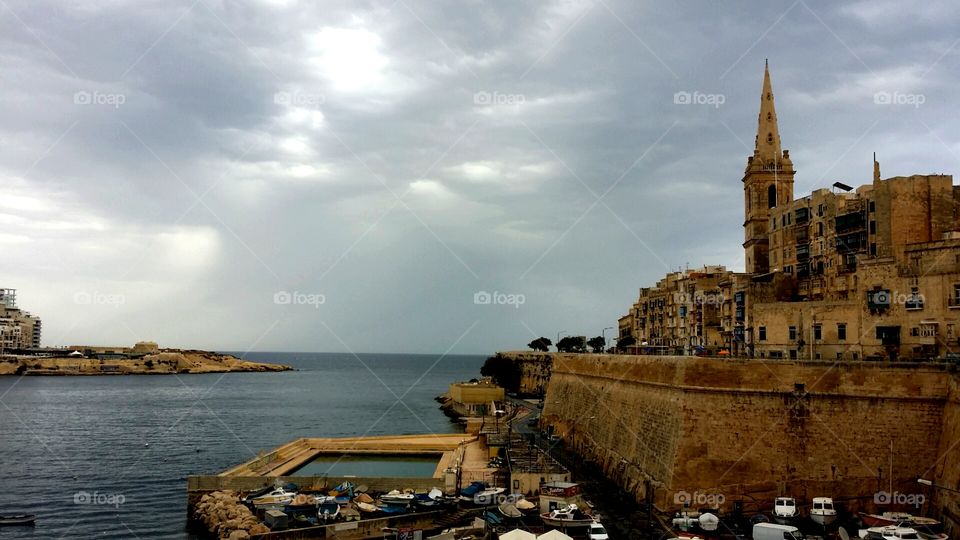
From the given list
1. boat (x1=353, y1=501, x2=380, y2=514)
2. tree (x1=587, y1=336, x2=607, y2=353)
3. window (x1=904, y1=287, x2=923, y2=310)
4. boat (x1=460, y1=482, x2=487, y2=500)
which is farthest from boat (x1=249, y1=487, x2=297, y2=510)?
tree (x1=587, y1=336, x2=607, y2=353)

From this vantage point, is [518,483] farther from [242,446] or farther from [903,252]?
[242,446]

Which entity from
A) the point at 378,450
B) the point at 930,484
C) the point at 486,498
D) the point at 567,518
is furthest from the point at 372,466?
the point at 930,484

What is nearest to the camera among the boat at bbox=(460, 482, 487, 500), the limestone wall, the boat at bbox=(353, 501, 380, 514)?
the limestone wall

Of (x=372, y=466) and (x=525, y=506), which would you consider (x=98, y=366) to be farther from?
(x=525, y=506)

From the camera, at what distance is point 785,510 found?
2609 centimetres

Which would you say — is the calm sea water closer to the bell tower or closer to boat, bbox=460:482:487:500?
boat, bbox=460:482:487:500

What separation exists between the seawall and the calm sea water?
2352 cm

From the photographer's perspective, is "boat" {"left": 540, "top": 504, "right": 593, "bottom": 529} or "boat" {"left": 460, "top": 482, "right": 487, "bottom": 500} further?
"boat" {"left": 460, "top": 482, "right": 487, "bottom": 500}

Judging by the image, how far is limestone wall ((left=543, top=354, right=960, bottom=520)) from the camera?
26.9m

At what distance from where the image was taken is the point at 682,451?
2916 centimetres

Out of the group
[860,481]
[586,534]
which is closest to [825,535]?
[860,481]

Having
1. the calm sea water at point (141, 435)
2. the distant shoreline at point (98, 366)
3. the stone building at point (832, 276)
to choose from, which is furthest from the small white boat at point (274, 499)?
the distant shoreline at point (98, 366)

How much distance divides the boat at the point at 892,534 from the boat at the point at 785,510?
2967 mm

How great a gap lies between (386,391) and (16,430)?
74.4m
